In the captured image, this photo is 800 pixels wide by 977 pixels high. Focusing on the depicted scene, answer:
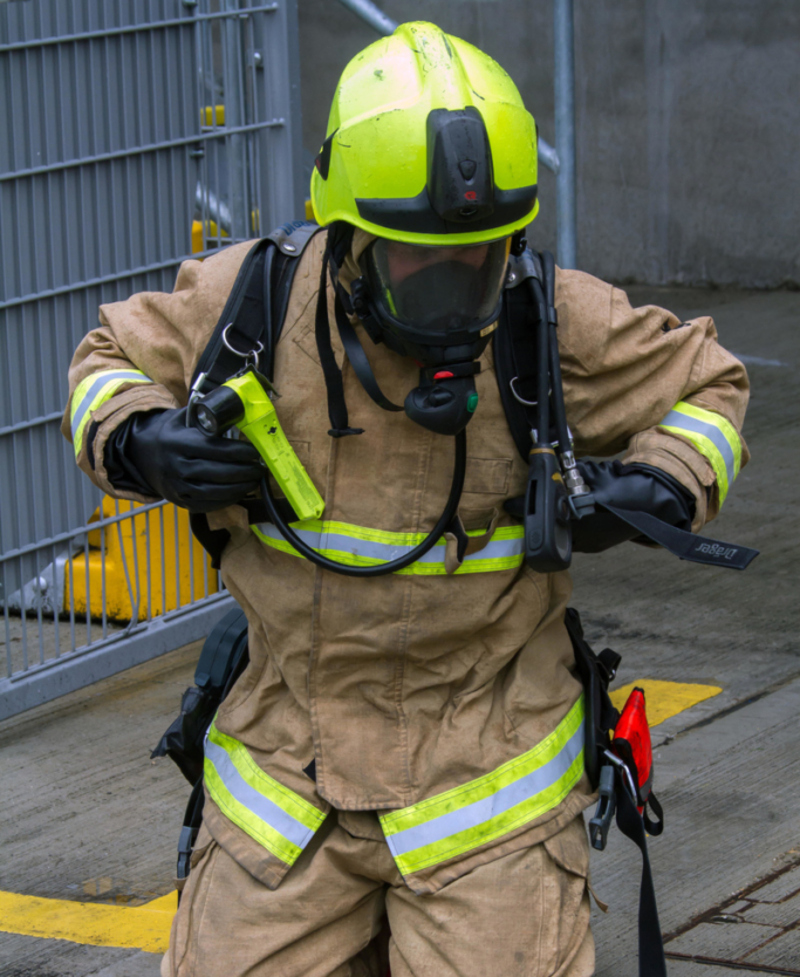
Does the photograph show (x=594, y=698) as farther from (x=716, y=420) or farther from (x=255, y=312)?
(x=255, y=312)

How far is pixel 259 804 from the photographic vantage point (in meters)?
2.22

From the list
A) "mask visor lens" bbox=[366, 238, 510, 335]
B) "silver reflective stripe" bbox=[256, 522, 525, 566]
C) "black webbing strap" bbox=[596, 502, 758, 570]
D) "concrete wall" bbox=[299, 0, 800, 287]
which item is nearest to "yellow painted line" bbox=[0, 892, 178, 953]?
"silver reflective stripe" bbox=[256, 522, 525, 566]

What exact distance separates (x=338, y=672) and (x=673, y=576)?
3.02 meters

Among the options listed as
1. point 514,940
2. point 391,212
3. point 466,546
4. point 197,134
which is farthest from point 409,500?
point 197,134

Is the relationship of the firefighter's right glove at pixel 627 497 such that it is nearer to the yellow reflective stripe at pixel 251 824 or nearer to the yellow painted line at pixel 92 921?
the yellow reflective stripe at pixel 251 824

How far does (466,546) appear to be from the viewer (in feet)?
6.98

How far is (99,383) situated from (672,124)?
805cm

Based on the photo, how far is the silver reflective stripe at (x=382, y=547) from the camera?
213 centimetres

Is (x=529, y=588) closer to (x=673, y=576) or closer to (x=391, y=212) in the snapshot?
(x=391, y=212)

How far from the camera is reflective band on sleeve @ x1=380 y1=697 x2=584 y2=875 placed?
83.7 inches

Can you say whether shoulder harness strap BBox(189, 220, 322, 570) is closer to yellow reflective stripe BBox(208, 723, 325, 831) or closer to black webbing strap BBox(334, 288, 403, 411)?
black webbing strap BBox(334, 288, 403, 411)

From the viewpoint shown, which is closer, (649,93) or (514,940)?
(514,940)

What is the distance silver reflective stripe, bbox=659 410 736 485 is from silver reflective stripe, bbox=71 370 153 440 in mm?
862

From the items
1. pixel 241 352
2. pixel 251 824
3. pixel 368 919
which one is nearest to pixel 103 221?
pixel 241 352
